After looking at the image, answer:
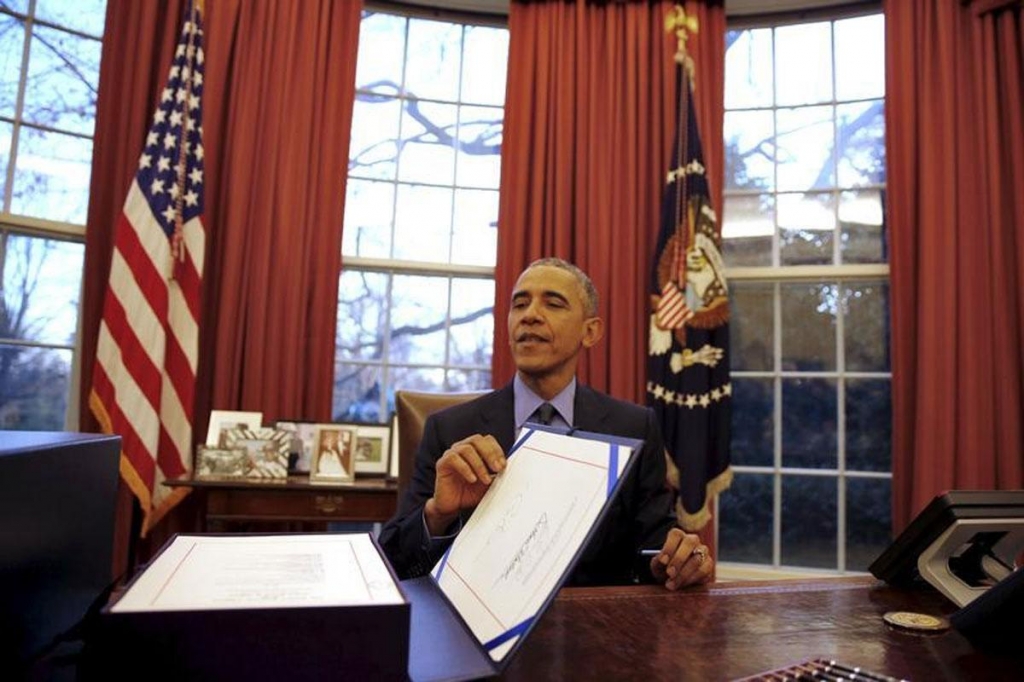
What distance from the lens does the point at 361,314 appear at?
3311mm

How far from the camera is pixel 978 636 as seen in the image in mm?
718

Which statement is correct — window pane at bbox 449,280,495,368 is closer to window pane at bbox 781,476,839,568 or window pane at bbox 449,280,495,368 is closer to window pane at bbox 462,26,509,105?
window pane at bbox 462,26,509,105

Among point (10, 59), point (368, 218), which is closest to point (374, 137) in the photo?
point (368, 218)

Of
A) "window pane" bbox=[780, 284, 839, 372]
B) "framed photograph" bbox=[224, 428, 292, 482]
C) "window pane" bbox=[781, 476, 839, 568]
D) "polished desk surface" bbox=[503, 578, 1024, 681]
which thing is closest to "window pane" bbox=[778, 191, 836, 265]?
"window pane" bbox=[780, 284, 839, 372]

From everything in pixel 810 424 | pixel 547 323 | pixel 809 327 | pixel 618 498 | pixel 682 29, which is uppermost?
pixel 682 29

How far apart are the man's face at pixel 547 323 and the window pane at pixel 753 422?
1932 millimetres

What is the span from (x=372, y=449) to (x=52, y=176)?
5.88 feet

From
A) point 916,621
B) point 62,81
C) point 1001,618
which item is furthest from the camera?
point 62,81

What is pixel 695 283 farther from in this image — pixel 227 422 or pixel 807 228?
pixel 227 422

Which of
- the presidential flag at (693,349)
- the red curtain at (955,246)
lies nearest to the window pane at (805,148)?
the red curtain at (955,246)

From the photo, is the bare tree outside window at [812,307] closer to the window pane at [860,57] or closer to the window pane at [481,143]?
the window pane at [860,57]

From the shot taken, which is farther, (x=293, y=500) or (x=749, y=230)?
(x=749, y=230)

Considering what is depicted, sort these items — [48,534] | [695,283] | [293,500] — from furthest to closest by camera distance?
[695,283] < [293,500] < [48,534]

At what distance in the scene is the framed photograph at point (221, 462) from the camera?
245cm
